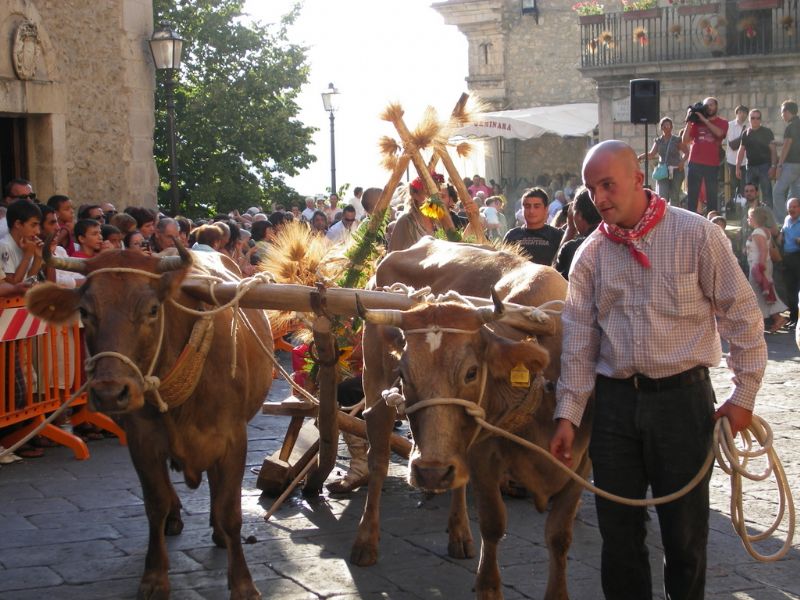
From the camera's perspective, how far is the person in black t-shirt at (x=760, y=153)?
19.1 meters

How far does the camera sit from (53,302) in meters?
5.39

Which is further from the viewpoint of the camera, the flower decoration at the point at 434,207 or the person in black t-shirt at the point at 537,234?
the person in black t-shirt at the point at 537,234

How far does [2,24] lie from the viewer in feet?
46.2

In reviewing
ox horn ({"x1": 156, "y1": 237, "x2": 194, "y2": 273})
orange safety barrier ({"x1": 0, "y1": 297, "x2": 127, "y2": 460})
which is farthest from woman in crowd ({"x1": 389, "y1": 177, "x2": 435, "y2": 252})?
ox horn ({"x1": 156, "y1": 237, "x2": 194, "y2": 273})

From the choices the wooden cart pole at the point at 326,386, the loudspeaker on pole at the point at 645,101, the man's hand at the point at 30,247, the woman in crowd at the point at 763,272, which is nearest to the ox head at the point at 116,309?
the wooden cart pole at the point at 326,386

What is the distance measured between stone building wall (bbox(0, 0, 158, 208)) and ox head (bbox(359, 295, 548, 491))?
1118 centimetres

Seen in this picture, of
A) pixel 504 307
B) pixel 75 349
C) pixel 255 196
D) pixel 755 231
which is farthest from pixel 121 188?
pixel 504 307

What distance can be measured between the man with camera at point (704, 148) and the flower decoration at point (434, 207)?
10877 mm

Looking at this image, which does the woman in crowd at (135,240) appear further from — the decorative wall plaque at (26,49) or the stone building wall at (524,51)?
the stone building wall at (524,51)

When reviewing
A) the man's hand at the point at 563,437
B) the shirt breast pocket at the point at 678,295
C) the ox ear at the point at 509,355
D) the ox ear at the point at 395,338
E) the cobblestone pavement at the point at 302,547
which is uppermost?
the shirt breast pocket at the point at 678,295

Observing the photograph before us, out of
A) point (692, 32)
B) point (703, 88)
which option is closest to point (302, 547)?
point (703, 88)

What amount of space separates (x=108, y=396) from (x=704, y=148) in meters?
15.2

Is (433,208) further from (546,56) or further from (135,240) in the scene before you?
(546,56)

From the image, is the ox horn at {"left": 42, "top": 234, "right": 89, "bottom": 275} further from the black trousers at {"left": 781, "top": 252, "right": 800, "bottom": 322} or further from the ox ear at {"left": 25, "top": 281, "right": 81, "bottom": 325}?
the black trousers at {"left": 781, "top": 252, "right": 800, "bottom": 322}
